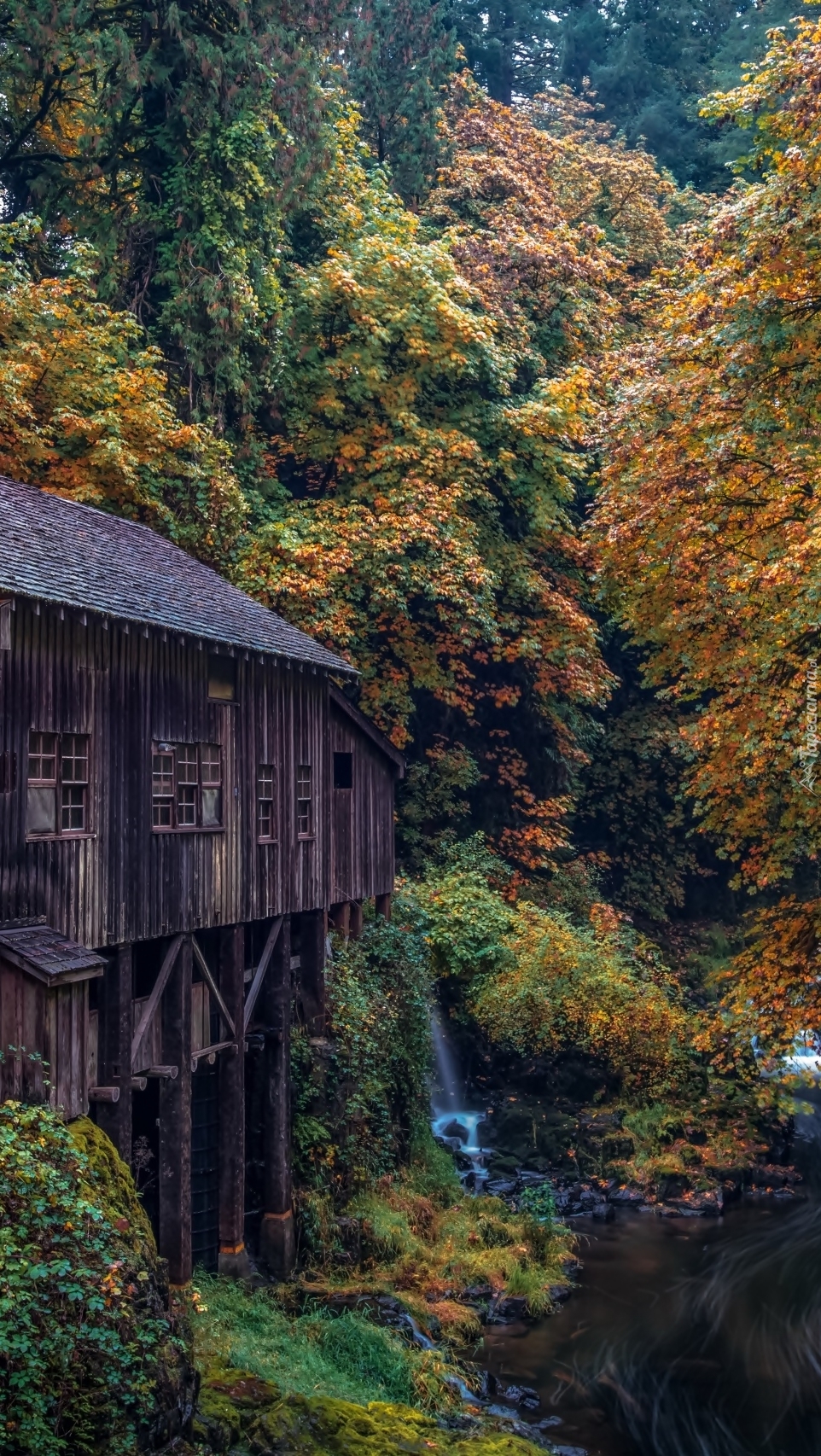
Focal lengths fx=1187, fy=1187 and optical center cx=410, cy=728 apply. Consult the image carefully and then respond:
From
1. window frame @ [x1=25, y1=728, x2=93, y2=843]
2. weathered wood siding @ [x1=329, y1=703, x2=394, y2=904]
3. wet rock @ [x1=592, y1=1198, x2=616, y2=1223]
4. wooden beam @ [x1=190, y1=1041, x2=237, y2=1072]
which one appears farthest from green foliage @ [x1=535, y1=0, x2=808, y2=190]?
window frame @ [x1=25, y1=728, x2=93, y2=843]

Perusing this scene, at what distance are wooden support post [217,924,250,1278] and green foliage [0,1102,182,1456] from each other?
624cm

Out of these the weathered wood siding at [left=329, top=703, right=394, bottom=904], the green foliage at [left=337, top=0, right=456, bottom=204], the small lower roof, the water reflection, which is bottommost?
the water reflection

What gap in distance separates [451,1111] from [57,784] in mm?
13934

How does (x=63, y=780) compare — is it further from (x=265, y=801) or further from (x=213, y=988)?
(x=265, y=801)

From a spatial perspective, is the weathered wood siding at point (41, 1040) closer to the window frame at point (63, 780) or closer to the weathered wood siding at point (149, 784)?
the weathered wood siding at point (149, 784)

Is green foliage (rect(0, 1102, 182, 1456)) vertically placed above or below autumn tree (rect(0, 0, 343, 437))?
below

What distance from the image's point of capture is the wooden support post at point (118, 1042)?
39.9 feet

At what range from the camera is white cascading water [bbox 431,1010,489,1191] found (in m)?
21.8

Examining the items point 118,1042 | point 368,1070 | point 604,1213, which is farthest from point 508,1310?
point 118,1042

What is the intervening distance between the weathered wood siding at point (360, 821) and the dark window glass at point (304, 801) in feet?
2.33

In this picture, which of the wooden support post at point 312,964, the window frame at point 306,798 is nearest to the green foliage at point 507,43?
the window frame at point 306,798

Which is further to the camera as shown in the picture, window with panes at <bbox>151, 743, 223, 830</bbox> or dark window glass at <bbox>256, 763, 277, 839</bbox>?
dark window glass at <bbox>256, 763, 277, 839</bbox>

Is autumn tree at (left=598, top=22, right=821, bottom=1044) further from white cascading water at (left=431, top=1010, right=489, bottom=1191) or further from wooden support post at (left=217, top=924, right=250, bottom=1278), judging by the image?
white cascading water at (left=431, top=1010, right=489, bottom=1191)

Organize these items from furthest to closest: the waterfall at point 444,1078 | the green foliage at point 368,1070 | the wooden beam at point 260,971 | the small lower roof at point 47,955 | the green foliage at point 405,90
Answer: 1. the green foliage at point 405,90
2. the waterfall at point 444,1078
3. the green foliage at point 368,1070
4. the wooden beam at point 260,971
5. the small lower roof at point 47,955
